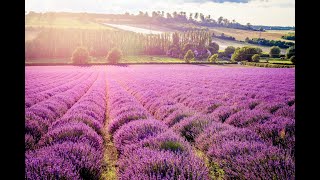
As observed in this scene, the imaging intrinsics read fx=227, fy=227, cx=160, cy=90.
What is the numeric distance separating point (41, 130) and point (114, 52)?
202 feet

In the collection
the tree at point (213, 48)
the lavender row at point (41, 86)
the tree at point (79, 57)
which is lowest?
the lavender row at point (41, 86)

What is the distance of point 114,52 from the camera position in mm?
64375

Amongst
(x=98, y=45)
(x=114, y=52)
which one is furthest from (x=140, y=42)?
(x=114, y=52)

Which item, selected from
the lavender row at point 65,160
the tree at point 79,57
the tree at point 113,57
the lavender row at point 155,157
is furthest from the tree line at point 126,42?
the lavender row at point 155,157

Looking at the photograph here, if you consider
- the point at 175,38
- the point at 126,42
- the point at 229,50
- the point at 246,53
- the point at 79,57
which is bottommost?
the point at 79,57

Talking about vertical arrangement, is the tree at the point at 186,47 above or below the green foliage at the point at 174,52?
above

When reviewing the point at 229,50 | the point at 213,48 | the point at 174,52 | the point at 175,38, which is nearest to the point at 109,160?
the point at 229,50

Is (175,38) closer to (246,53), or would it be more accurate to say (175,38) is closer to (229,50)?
(229,50)

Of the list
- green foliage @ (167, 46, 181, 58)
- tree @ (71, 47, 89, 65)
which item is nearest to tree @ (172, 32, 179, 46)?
green foliage @ (167, 46, 181, 58)

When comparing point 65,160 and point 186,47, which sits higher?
point 186,47

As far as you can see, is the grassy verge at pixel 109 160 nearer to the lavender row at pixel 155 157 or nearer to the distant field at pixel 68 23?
the lavender row at pixel 155 157
